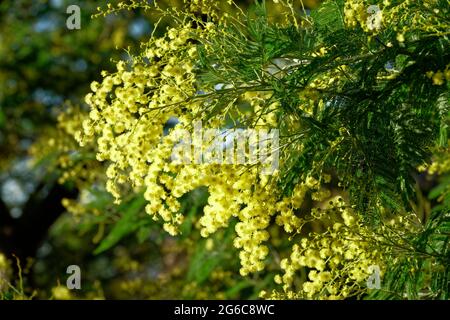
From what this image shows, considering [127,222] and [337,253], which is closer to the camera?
[337,253]

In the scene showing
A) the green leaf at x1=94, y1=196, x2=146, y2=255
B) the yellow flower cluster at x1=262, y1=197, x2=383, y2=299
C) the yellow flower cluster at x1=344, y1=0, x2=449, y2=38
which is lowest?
the yellow flower cluster at x1=262, y1=197, x2=383, y2=299

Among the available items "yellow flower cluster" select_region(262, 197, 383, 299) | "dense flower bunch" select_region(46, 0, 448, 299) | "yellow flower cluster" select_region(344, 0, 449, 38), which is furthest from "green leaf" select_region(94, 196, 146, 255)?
"yellow flower cluster" select_region(344, 0, 449, 38)

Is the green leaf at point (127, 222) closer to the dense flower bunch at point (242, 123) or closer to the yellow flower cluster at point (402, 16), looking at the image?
the dense flower bunch at point (242, 123)

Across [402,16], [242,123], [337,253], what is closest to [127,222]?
→ [337,253]

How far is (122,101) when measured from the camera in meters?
2.39

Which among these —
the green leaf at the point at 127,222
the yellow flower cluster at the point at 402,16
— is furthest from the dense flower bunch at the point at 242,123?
the green leaf at the point at 127,222

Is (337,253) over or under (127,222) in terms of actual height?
under

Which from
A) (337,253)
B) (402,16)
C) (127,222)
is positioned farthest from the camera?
(127,222)

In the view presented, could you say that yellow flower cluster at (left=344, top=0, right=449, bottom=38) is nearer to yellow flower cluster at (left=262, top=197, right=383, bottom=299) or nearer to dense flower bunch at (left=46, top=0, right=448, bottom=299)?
dense flower bunch at (left=46, top=0, right=448, bottom=299)

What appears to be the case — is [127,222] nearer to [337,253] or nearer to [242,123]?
[337,253]

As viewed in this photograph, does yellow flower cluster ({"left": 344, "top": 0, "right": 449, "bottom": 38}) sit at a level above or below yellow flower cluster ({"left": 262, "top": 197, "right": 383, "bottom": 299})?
above

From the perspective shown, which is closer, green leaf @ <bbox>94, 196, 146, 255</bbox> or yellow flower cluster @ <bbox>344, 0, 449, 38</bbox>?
yellow flower cluster @ <bbox>344, 0, 449, 38</bbox>

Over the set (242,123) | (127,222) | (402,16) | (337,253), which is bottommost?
(337,253)

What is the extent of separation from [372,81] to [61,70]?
592 centimetres
